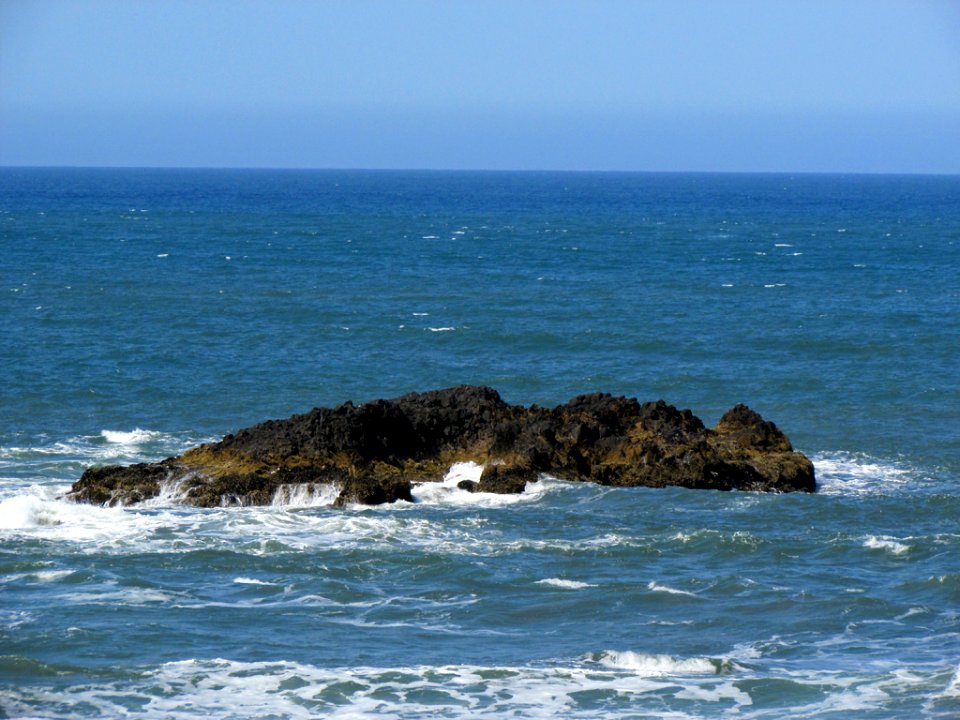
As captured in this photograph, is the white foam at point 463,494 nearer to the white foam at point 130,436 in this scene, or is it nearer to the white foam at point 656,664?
the white foam at point 656,664

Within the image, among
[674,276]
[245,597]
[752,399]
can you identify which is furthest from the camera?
[674,276]

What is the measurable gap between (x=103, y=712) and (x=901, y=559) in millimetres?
14469

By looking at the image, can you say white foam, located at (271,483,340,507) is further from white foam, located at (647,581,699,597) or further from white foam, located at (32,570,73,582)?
white foam, located at (647,581,699,597)

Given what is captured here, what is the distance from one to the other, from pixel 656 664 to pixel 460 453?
11808 mm

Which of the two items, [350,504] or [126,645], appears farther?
[350,504]

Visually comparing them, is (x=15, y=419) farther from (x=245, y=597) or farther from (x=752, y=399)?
(x=752, y=399)

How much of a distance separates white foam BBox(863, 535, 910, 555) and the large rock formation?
3.76 meters

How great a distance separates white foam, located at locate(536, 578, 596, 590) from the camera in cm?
2447

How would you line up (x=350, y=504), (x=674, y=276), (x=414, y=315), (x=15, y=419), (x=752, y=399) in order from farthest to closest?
1. (x=674, y=276)
2. (x=414, y=315)
3. (x=752, y=399)
4. (x=15, y=419)
5. (x=350, y=504)

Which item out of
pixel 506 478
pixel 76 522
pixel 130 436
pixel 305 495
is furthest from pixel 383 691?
pixel 130 436

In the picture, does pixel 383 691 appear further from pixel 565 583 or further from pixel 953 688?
pixel 953 688

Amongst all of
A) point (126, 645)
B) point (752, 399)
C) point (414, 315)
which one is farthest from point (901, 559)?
point (414, 315)

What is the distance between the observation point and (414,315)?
2347 inches

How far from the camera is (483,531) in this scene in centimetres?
2780
